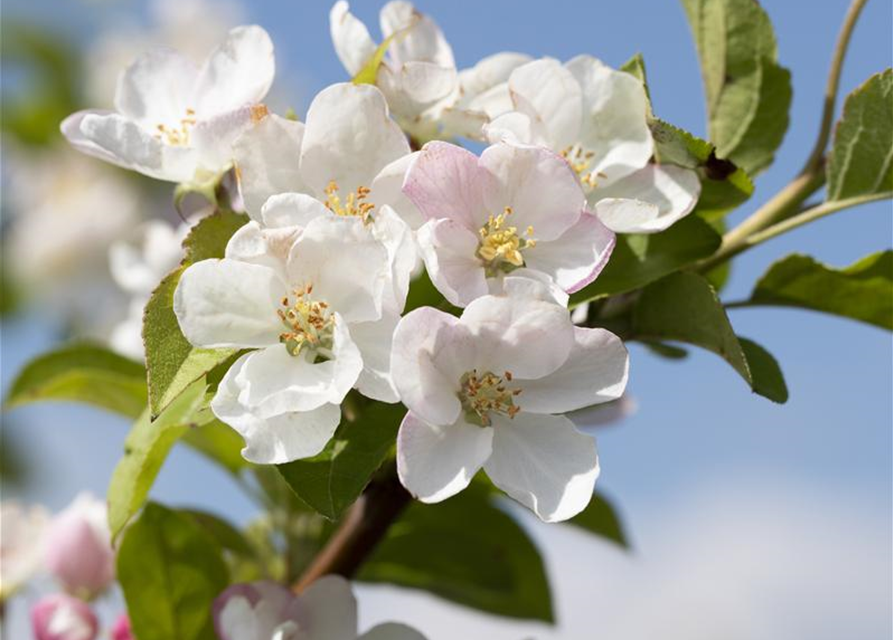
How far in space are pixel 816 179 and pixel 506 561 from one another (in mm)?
573

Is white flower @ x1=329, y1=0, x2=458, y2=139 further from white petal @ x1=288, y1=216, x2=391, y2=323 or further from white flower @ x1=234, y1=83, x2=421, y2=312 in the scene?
white petal @ x1=288, y1=216, x2=391, y2=323

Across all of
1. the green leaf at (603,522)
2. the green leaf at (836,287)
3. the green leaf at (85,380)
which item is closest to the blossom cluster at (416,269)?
the green leaf at (836,287)

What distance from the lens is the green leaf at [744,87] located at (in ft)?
3.53

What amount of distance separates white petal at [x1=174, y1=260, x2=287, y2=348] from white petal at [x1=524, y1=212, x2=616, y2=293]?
185 millimetres

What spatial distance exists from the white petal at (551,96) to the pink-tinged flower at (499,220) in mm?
89

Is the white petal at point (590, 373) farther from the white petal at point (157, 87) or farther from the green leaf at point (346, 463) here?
the white petal at point (157, 87)

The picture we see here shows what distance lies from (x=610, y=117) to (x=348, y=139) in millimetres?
233

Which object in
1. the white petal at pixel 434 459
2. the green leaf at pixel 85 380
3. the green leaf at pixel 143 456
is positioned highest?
the white petal at pixel 434 459


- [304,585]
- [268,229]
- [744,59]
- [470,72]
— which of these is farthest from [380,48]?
[304,585]

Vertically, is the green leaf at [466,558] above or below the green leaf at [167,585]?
below

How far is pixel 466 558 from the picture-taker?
1343 mm

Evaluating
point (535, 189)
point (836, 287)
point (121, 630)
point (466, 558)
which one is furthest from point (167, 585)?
point (836, 287)

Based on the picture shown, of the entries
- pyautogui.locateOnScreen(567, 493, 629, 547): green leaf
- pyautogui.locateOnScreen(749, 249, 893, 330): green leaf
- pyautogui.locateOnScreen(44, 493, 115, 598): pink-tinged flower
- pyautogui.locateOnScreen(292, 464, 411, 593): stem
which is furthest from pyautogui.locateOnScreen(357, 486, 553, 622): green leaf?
pyautogui.locateOnScreen(749, 249, 893, 330): green leaf

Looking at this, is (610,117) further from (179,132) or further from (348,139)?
(179,132)
